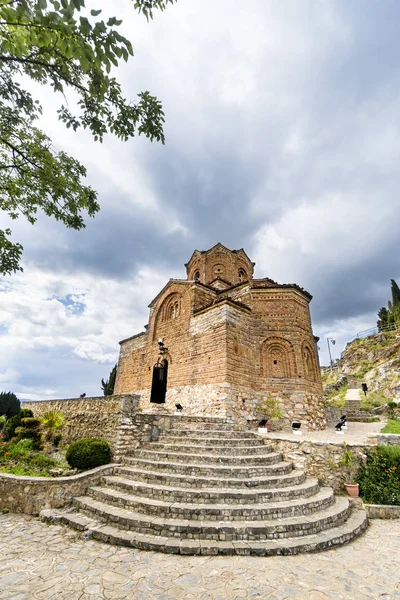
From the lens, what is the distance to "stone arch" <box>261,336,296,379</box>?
44.9 ft

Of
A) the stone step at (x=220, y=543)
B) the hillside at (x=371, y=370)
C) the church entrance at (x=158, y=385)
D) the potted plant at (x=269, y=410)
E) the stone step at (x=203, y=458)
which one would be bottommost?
the stone step at (x=220, y=543)

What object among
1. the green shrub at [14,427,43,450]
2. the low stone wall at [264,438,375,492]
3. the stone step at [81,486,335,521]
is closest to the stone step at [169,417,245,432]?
the low stone wall at [264,438,375,492]

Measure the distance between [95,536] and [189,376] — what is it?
9.31 metres

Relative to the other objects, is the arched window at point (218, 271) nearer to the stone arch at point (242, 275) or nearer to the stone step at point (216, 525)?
the stone arch at point (242, 275)

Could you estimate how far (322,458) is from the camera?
7762 millimetres

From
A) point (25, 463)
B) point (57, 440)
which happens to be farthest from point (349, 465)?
point (57, 440)

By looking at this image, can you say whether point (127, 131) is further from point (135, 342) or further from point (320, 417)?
Result: point (135, 342)

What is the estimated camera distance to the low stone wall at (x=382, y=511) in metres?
6.52

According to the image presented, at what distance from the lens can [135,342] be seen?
795 inches

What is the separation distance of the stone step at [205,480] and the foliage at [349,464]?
152 centimetres

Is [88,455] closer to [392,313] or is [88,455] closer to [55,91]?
[55,91]

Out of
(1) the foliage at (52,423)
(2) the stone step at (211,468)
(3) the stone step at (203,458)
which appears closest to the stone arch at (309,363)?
(3) the stone step at (203,458)

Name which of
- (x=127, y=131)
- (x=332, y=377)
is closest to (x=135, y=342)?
(x=127, y=131)

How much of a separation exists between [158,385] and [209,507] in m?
10.6
